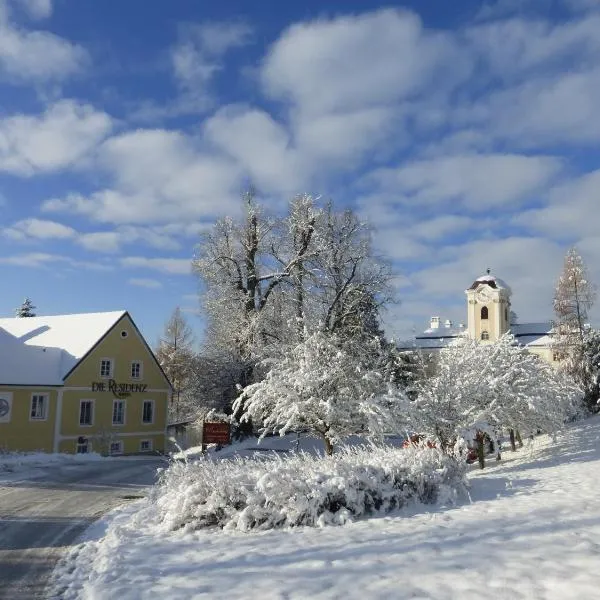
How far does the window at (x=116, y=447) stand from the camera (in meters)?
33.2

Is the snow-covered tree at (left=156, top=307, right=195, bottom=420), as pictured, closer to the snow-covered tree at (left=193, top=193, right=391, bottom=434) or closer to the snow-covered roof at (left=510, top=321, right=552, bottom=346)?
the snow-covered tree at (left=193, top=193, right=391, bottom=434)

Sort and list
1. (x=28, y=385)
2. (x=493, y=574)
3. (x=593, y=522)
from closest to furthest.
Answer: (x=493, y=574)
(x=593, y=522)
(x=28, y=385)

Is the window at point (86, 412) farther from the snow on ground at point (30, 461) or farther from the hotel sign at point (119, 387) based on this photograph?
the snow on ground at point (30, 461)

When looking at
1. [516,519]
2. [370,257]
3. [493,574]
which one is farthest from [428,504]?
[370,257]

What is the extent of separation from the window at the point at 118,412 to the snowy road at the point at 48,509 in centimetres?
885

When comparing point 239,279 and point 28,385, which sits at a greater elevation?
point 239,279

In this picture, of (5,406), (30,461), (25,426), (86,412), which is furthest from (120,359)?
(30,461)

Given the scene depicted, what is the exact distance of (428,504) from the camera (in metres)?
11.1

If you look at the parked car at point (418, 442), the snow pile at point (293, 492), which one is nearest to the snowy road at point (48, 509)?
the snow pile at point (293, 492)

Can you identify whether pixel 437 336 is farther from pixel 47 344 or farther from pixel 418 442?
pixel 418 442

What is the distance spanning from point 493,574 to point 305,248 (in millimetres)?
27321

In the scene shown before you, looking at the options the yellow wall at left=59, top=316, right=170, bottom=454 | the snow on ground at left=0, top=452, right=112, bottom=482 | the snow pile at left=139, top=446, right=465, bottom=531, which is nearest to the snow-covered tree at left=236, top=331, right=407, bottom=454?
the snow pile at left=139, top=446, right=465, bottom=531

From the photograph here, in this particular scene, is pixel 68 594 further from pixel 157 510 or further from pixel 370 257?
pixel 370 257

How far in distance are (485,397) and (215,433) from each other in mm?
11798
